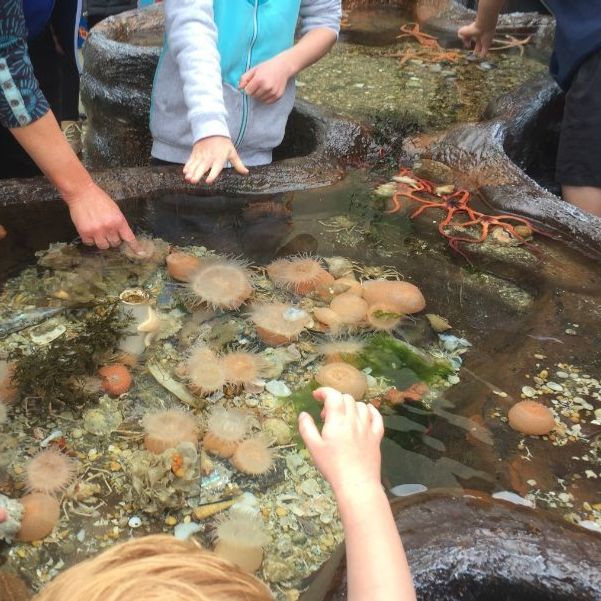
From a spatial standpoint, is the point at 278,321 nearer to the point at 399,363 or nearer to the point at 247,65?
the point at 399,363

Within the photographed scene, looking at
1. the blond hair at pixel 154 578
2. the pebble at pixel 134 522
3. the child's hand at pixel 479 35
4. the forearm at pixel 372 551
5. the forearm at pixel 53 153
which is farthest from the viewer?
the child's hand at pixel 479 35

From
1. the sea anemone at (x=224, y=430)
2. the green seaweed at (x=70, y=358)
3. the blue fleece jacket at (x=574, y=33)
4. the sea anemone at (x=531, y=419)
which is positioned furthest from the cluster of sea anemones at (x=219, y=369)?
the blue fleece jacket at (x=574, y=33)

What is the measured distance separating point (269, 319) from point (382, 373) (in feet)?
1.69

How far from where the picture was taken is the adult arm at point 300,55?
2.97m

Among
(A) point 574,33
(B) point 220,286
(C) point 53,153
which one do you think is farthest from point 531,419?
(A) point 574,33

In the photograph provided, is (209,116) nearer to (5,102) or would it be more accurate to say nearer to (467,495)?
(5,102)

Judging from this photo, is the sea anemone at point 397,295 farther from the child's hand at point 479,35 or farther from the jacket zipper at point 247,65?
the child's hand at point 479,35

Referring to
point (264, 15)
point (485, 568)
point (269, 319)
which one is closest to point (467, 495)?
point (485, 568)

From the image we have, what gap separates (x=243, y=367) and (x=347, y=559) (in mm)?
1194

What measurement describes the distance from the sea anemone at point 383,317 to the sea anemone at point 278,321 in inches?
10.4

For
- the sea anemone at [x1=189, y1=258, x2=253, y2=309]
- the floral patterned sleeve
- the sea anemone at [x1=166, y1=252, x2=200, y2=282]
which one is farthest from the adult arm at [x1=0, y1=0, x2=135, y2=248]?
the sea anemone at [x1=189, y1=258, x2=253, y2=309]

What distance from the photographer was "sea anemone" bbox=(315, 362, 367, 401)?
2.38 m

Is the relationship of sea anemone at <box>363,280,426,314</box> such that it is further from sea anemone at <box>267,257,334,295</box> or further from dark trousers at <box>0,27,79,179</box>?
dark trousers at <box>0,27,79,179</box>

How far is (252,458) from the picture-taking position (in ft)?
7.01
